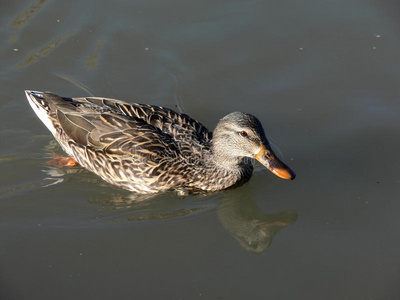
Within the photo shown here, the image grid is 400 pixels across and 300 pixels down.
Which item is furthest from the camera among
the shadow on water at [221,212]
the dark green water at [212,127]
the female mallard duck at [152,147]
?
the female mallard duck at [152,147]

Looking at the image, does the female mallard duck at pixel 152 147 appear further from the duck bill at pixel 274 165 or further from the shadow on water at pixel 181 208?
the shadow on water at pixel 181 208

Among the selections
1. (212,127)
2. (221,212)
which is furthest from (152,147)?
(212,127)

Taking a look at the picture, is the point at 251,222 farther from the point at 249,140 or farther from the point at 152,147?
the point at 152,147

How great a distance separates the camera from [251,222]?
7098 mm

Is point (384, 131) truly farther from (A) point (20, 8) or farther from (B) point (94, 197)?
(A) point (20, 8)

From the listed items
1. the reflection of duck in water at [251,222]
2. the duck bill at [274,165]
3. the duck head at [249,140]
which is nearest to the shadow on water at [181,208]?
the reflection of duck in water at [251,222]

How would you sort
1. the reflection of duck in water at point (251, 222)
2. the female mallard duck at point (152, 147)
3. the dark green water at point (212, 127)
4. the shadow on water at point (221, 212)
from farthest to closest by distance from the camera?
1. the female mallard duck at point (152, 147)
2. the shadow on water at point (221, 212)
3. the reflection of duck in water at point (251, 222)
4. the dark green water at point (212, 127)

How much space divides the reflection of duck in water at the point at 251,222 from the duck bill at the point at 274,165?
1.73ft

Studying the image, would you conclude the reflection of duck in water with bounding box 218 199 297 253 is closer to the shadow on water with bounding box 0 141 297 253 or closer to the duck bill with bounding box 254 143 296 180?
the shadow on water with bounding box 0 141 297 253

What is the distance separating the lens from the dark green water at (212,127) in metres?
6.23

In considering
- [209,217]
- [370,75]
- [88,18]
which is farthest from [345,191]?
[88,18]

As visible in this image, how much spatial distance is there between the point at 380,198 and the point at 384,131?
1.37m

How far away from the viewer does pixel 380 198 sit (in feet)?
23.5

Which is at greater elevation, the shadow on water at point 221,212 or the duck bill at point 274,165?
the duck bill at point 274,165
